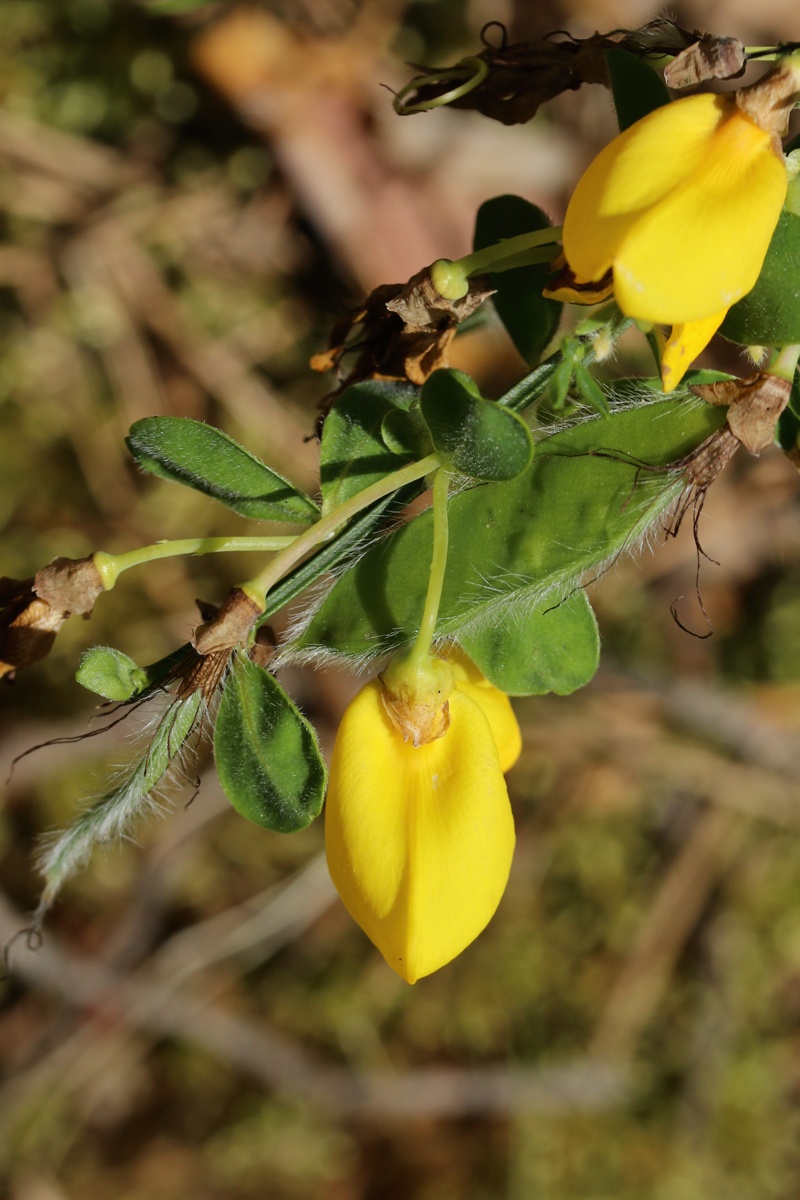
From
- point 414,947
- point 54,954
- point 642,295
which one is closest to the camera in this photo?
point 642,295

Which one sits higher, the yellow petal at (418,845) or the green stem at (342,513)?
the green stem at (342,513)

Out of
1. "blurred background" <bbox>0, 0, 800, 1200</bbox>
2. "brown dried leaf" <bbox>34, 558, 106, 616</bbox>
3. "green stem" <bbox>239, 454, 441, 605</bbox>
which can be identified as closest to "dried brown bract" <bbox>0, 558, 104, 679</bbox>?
"brown dried leaf" <bbox>34, 558, 106, 616</bbox>

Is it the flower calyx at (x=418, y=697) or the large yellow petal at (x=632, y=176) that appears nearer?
the large yellow petal at (x=632, y=176)

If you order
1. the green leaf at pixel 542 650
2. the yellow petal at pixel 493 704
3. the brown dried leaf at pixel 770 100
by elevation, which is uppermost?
the brown dried leaf at pixel 770 100

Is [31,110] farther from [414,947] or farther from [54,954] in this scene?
[414,947]

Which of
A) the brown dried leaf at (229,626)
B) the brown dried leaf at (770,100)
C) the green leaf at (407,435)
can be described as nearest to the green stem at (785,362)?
the brown dried leaf at (770,100)

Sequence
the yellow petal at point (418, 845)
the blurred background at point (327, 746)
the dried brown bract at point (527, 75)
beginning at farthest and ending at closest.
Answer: the blurred background at point (327, 746), the dried brown bract at point (527, 75), the yellow petal at point (418, 845)

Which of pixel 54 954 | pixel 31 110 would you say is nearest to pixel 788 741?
pixel 54 954

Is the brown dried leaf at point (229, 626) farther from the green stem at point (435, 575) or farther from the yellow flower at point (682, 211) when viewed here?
the yellow flower at point (682, 211)
